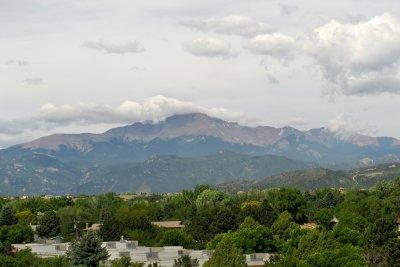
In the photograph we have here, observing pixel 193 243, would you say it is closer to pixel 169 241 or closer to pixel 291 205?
pixel 169 241

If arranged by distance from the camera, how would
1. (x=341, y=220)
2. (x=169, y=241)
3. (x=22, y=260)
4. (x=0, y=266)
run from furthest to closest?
1. (x=341, y=220)
2. (x=169, y=241)
3. (x=22, y=260)
4. (x=0, y=266)

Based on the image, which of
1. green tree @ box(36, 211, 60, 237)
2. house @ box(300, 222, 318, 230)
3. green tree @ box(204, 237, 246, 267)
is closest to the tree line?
green tree @ box(204, 237, 246, 267)

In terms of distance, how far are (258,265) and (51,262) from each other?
28.1 metres

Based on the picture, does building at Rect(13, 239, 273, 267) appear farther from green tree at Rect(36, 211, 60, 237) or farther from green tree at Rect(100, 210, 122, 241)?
green tree at Rect(36, 211, 60, 237)

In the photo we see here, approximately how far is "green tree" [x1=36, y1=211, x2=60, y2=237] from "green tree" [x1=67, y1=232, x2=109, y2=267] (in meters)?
67.4

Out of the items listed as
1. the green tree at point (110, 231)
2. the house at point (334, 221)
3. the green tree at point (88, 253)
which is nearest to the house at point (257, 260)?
the green tree at point (88, 253)

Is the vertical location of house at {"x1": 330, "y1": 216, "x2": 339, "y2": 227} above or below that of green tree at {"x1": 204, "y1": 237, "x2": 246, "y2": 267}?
below

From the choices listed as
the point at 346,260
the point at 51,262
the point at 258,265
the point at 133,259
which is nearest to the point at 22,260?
the point at 51,262

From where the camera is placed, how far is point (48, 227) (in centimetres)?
16362

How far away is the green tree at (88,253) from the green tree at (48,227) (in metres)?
67.4

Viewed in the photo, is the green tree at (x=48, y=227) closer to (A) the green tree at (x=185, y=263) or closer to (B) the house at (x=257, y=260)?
(B) the house at (x=257, y=260)

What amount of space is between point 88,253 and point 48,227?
70.3 m

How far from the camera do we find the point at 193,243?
138 metres

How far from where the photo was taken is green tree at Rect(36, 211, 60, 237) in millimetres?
162375
